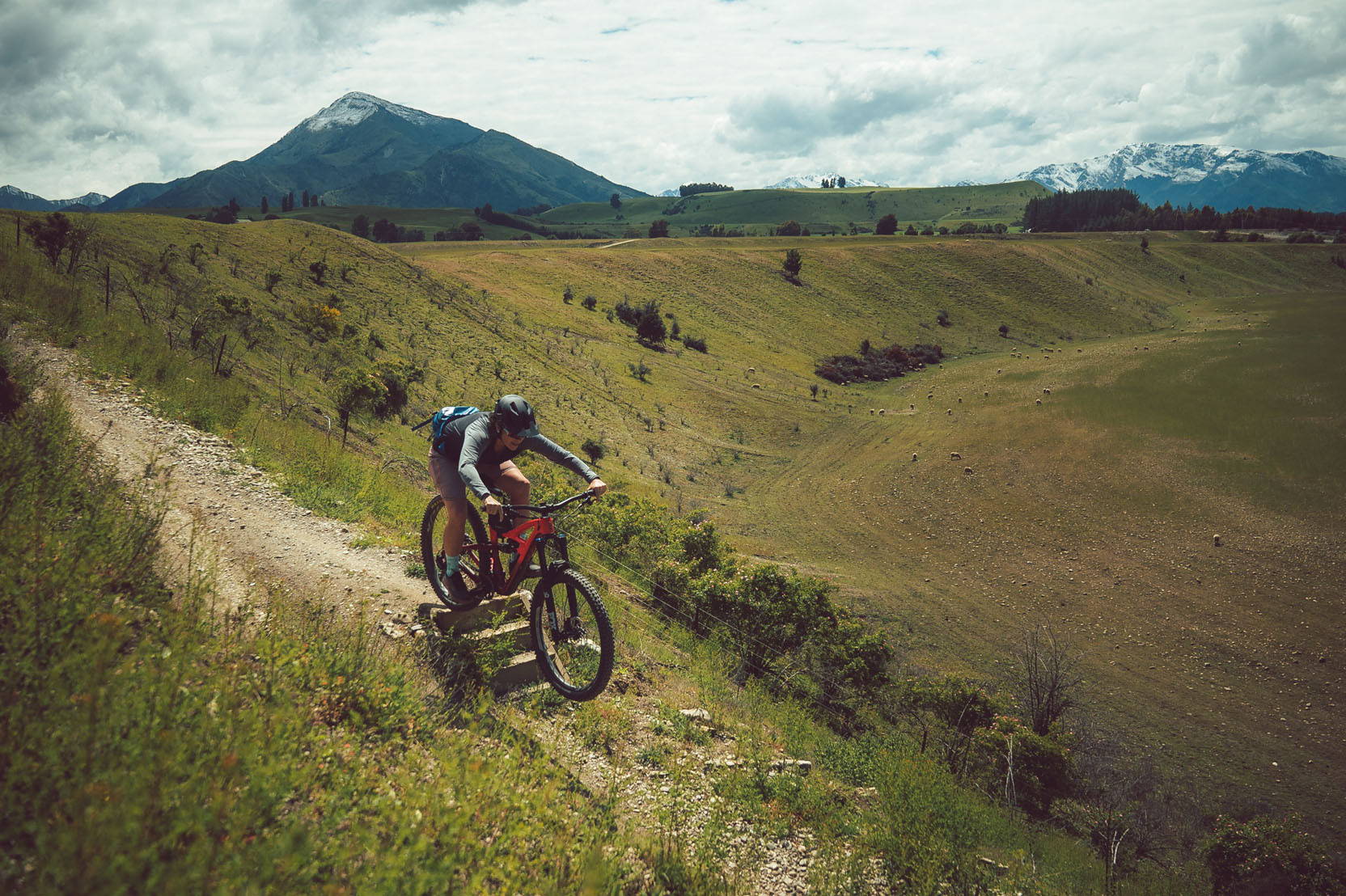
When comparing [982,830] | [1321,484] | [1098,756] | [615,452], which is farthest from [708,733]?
[1321,484]

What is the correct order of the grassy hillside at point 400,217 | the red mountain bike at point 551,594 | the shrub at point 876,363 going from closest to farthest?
the red mountain bike at point 551,594 → the shrub at point 876,363 → the grassy hillside at point 400,217

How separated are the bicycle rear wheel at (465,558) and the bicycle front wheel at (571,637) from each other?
0.80 metres

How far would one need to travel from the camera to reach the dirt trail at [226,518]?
23.7 feet

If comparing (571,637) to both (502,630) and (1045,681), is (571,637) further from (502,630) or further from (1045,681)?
(1045,681)

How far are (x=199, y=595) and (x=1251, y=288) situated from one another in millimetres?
135400

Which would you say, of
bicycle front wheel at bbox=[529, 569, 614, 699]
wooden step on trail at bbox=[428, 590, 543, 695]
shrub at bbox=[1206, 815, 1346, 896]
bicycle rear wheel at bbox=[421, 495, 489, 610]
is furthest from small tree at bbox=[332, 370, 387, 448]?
shrub at bbox=[1206, 815, 1346, 896]

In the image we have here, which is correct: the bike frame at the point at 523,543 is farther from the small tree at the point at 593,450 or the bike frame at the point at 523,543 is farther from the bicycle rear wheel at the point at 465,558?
the small tree at the point at 593,450

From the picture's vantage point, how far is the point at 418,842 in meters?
3.43

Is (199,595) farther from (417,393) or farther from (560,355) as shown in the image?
(560,355)

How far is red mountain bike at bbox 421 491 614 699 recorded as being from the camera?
19.9ft

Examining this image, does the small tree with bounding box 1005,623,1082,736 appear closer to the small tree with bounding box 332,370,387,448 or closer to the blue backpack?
the blue backpack

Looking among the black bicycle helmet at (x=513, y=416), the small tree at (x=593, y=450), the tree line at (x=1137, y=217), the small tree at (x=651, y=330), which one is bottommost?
the small tree at (x=593, y=450)

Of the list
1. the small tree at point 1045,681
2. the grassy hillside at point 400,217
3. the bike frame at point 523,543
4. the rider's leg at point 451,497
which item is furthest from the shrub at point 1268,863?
the grassy hillside at point 400,217

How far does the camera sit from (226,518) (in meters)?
8.55
